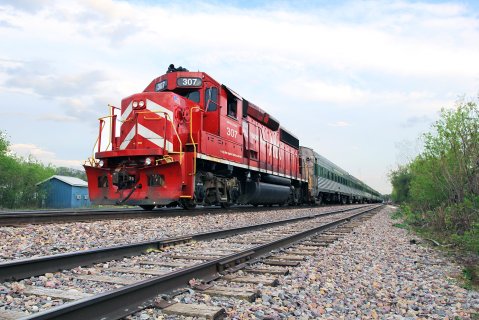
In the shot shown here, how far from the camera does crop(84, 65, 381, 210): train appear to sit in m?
9.66

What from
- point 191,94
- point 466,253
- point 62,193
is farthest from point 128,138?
point 62,193

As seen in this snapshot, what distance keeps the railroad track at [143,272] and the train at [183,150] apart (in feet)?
10.8

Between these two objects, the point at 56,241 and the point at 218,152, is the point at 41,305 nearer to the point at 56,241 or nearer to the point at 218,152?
the point at 56,241

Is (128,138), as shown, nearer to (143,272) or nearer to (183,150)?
(183,150)

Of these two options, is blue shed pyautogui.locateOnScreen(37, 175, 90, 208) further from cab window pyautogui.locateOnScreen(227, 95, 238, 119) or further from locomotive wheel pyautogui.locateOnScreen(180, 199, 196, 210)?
locomotive wheel pyautogui.locateOnScreen(180, 199, 196, 210)

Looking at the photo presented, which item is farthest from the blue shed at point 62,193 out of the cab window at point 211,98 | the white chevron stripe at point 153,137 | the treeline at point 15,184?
the white chevron stripe at point 153,137

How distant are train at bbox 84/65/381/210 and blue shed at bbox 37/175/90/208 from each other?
639 inches

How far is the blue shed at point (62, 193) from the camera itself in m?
26.7

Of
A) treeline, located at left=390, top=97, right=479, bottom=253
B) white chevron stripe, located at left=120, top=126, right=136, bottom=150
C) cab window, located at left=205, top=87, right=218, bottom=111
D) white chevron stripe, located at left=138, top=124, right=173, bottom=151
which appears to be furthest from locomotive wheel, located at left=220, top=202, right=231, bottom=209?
treeline, located at left=390, top=97, right=479, bottom=253

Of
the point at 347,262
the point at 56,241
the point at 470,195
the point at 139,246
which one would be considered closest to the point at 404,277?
the point at 347,262

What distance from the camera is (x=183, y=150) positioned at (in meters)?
10.5

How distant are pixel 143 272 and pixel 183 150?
657cm

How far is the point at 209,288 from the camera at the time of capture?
3646 mm

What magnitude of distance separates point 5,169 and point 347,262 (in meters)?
28.6
